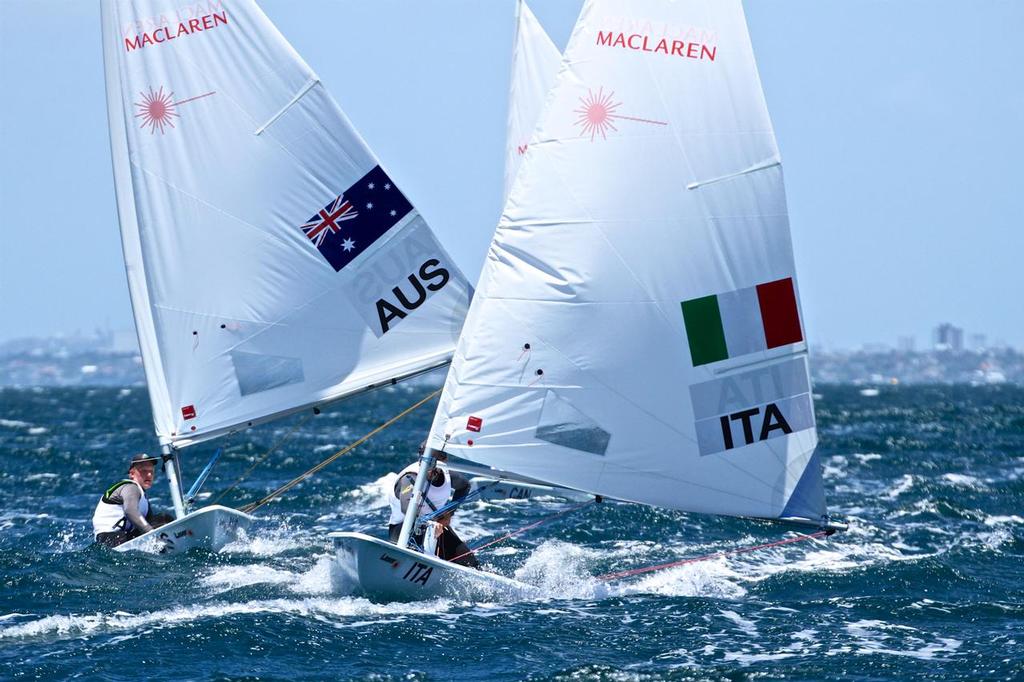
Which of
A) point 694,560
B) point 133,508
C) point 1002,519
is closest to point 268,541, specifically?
point 133,508

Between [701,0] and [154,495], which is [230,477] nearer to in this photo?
[154,495]

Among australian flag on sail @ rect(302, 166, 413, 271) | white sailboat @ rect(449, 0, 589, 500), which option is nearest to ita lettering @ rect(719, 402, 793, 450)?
white sailboat @ rect(449, 0, 589, 500)

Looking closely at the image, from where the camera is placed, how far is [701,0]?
1374cm

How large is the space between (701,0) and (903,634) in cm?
638

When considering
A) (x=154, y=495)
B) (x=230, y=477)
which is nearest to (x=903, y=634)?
(x=154, y=495)

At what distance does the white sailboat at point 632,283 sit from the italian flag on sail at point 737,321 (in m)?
0.01

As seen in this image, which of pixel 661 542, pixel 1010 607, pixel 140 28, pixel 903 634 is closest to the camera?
pixel 903 634

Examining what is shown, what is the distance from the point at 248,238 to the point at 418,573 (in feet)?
17.5

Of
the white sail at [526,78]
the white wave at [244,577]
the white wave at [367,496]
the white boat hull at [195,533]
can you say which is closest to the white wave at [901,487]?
the white wave at [367,496]

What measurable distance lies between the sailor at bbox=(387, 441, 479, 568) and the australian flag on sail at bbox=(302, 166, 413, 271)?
131 inches

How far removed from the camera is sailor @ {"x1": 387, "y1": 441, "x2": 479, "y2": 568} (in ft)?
46.9

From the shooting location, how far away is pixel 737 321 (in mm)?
14000

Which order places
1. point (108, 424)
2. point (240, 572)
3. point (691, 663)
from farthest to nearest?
1. point (108, 424)
2. point (240, 572)
3. point (691, 663)

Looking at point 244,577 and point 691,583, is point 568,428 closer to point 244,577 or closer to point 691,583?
point 691,583
